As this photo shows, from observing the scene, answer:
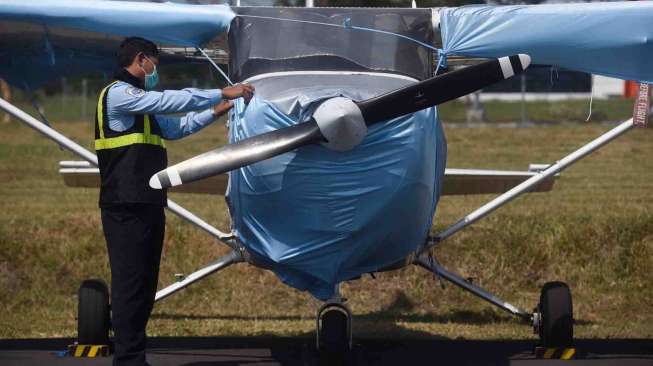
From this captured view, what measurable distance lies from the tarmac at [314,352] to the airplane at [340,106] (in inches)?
12.2

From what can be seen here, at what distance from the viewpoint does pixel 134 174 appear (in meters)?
6.64

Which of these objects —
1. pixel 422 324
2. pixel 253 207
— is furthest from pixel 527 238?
pixel 253 207

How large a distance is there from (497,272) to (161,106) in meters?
5.31

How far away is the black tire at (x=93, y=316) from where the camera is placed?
805 cm

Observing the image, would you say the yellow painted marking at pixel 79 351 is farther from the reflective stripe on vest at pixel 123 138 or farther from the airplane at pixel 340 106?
the reflective stripe on vest at pixel 123 138

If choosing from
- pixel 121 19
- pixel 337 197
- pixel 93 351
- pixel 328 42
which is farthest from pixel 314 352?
pixel 121 19

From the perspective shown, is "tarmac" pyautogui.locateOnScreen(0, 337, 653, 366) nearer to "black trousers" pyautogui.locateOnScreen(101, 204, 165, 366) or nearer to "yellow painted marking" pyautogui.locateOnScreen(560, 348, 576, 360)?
"yellow painted marking" pyautogui.locateOnScreen(560, 348, 576, 360)

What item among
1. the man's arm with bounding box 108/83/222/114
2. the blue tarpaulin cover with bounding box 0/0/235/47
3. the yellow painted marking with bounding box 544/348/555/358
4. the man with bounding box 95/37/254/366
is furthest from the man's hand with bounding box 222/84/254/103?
the yellow painted marking with bounding box 544/348/555/358

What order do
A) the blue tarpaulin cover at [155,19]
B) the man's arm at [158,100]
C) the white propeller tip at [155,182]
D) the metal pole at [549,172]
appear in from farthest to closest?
the metal pole at [549,172]
the blue tarpaulin cover at [155,19]
the man's arm at [158,100]
the white propeller tip at [155,182]

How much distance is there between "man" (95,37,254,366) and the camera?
21.8 ft

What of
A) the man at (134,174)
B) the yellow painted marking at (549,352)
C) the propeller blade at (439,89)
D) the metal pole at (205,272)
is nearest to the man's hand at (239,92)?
the man at (134,174)

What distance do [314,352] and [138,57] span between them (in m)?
2.34

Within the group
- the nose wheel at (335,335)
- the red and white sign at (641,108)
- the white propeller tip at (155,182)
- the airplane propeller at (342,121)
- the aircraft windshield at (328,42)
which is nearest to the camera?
the airplane propeller at (342,121)

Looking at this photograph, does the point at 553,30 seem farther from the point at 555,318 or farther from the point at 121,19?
the point at 121,19
